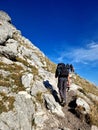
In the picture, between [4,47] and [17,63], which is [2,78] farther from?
[4,47]

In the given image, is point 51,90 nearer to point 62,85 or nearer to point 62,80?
point 62,85

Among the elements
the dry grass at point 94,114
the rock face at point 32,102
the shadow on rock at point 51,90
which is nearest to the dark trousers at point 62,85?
the shadow on rock at point 51,90

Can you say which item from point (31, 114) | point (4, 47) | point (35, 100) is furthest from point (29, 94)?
point (4, 47)

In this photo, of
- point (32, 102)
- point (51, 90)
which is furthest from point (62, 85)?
point (32, 102)

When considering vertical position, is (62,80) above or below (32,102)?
above

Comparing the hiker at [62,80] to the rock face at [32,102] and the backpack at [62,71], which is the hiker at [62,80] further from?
the rock face at [32,102]

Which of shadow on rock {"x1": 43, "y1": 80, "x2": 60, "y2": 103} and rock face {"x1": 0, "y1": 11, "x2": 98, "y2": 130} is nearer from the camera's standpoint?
rock face {"x1": 0, "y1": 11, "x2": 98, "y2": 130}

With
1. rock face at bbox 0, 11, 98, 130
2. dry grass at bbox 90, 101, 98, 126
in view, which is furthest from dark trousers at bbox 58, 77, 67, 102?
dry grass at bbox 90, 101, 98, 126

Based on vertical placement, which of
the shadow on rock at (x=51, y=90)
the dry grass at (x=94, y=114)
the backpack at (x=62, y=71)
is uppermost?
the backpack at (x=62, y=71)

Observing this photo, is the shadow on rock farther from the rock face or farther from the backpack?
the backpack

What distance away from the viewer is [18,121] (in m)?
15.0

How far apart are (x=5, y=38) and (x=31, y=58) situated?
4.19 meters

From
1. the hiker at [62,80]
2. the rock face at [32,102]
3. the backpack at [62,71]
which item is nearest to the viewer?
the rock face at [32,102]

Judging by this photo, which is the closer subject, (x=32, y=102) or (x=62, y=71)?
(x=32, y=102)
